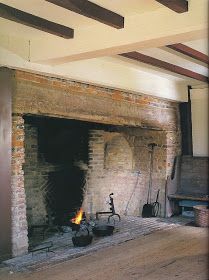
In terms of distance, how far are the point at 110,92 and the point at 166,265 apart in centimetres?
297

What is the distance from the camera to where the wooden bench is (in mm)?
7578

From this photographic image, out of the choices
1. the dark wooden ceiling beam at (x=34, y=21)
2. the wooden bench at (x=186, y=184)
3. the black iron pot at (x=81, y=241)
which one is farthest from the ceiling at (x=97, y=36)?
the wooden bench at (x=186, y=184)

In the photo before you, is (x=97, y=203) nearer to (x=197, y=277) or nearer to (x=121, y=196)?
(x=121, y=196)

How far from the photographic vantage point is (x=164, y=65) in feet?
19.6

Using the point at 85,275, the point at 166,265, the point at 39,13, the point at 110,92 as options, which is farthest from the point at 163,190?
the point at 39,13

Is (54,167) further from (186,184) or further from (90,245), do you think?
(186,184)

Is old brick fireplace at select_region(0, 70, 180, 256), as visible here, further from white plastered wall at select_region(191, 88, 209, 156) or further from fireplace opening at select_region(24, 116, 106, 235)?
white plastered wall at select_region(191, 88, 209, 156)

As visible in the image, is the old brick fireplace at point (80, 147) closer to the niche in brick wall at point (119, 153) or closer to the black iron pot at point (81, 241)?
the niche in brick wall at point (119, 153)

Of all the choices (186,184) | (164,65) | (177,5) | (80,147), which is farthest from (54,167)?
(177,5)

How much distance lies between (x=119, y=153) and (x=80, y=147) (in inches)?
47.2

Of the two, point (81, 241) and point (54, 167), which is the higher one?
point (54, 167)

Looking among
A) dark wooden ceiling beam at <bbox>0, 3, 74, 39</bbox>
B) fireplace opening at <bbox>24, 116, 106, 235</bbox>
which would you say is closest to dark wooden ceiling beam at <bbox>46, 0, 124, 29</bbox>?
dark wooden ceiling beam at <bbox>0, 3, 74, 39</bbox>

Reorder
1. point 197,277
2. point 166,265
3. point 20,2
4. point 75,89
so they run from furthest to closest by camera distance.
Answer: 1. point 75,89
2. point 166,265
3. point 197,277
4. point 20,2

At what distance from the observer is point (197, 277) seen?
4172mm
